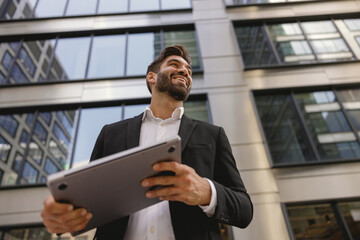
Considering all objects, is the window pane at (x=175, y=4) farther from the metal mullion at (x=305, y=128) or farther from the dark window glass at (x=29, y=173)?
the dark window glass at (x=29, y=173)

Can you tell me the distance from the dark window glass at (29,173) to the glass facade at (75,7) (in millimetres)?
5997

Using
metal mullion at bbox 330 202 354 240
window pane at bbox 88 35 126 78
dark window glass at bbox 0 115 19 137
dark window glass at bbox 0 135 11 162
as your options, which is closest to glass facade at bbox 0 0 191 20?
window pane at bbox 88 35 126 78

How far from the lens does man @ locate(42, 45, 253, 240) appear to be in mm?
1250

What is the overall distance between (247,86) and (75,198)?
704 cm

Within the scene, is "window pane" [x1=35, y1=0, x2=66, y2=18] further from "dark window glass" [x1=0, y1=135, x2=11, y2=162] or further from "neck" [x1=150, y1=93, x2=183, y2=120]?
"neck" [x1=150, y1=93, x2=183, y2=120]

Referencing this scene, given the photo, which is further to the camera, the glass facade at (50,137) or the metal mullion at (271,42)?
the metal mullion at (271,42)

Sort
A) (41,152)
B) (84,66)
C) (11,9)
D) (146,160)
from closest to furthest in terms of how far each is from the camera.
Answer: (146,160)
(41,152)
(84,66)
(11,9)

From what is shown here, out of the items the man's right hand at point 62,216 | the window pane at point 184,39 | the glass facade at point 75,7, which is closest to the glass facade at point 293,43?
the window pane at point 184,39

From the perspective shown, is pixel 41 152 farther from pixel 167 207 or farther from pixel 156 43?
pixel 167 207

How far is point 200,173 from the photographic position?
172 cm

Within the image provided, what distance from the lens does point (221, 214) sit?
142 cm

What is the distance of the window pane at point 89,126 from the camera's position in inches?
268

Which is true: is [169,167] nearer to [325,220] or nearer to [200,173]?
[200,173]

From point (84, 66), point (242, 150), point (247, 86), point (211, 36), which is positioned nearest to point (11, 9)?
point (84, 66)
